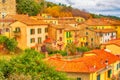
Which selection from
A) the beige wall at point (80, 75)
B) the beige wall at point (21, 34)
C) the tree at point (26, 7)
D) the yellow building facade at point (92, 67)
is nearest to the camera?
the beige wall at point (80, 75)

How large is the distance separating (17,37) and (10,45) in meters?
4.14

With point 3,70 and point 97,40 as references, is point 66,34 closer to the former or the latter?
point 97,40

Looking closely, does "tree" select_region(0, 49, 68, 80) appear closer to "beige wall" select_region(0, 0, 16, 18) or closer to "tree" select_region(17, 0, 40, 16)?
"beige wall" select_region(0, 0, 16, 18)

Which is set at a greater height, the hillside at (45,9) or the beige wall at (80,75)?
the hillside at (45,9)

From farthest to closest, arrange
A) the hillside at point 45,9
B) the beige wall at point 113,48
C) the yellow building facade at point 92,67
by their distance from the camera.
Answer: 1. the hillside at point 45,9
2. the beige wall at point 113,48
3. the yellow building facade at point 92,67

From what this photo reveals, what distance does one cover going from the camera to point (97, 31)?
56.0 m

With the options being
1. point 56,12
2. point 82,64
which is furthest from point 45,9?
point 82,64

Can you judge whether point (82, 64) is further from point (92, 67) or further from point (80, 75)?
point (80, 75)

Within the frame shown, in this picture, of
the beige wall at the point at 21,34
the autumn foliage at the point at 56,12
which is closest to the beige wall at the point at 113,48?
the beige wall at the point at 21,34

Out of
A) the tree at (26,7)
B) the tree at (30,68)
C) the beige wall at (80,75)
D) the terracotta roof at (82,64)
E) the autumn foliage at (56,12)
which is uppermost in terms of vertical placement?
the tree at (26,7)

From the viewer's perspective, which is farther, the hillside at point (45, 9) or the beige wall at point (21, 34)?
the hillside at point (45, 9)

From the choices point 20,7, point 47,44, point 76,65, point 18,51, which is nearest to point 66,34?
point 47,44

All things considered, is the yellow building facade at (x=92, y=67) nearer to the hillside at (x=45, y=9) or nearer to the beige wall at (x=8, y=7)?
the beige wall at (x=8, y=7)

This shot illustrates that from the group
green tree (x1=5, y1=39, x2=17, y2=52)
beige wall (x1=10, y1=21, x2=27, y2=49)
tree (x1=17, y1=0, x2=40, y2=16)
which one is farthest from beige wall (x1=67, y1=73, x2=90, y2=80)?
tree (x1=17, y1=0, x2=40, y2=16)
